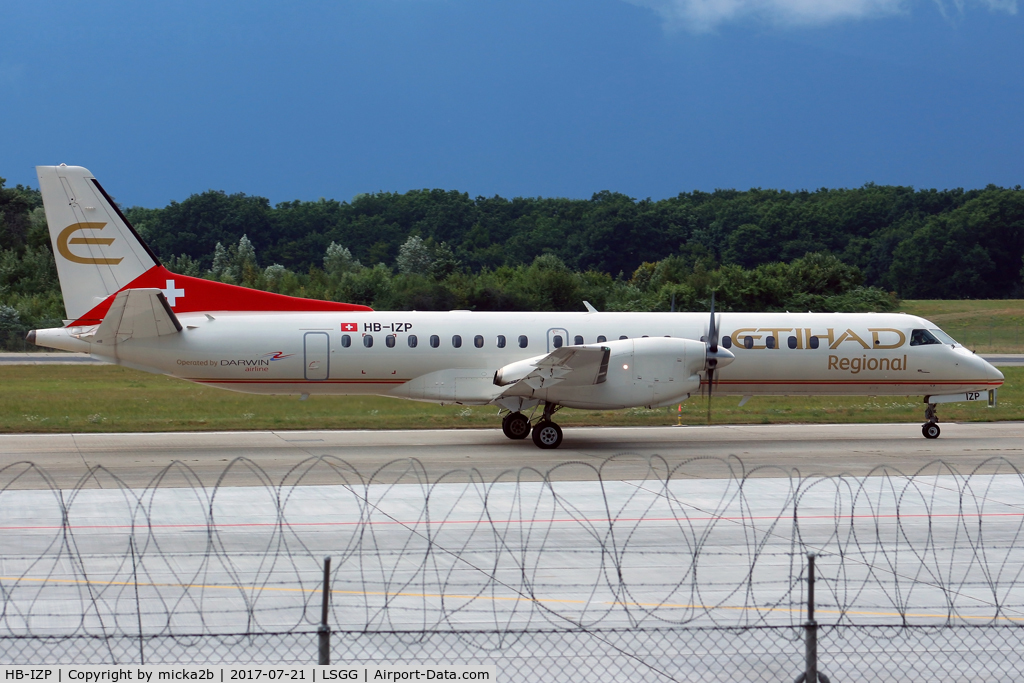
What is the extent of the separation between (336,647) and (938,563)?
23.7 ft

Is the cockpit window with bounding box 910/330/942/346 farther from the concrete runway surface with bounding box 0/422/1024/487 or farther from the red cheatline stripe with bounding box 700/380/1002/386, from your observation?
the concrete runway surface with bounding box 0/422/1024/487

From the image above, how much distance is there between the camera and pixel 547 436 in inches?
908

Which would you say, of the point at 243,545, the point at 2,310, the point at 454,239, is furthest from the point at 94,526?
the point at 454,239

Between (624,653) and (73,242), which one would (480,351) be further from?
(624,653)

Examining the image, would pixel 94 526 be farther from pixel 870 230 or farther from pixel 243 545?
pixel 870 230

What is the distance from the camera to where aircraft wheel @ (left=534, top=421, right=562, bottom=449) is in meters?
23.0

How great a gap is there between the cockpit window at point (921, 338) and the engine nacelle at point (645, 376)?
629 cm

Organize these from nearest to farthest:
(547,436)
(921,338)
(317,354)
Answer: (547,436) < (317,354) < (921,338)

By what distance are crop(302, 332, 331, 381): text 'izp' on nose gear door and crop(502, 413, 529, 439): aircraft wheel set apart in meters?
4.48

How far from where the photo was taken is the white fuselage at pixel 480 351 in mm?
23234

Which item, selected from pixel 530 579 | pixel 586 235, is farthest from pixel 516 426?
pixel 586 235

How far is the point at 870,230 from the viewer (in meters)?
104

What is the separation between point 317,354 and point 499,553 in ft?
40.8
